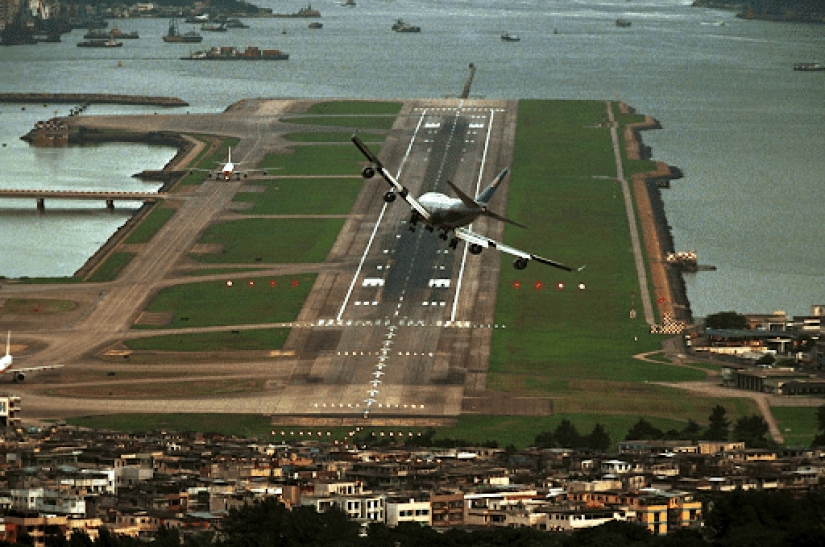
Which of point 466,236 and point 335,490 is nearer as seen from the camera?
point 466,236

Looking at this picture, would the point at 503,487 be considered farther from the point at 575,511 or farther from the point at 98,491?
the point at 98,491

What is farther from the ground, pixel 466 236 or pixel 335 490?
pixel 466 236

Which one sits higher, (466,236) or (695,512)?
(466,236)

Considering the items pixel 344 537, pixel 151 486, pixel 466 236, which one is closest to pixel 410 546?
pixel 344 537

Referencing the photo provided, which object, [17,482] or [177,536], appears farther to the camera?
[17,482]

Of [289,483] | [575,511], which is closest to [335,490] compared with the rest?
[289,483]

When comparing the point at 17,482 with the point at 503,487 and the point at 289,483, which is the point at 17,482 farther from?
the point at 503,487
